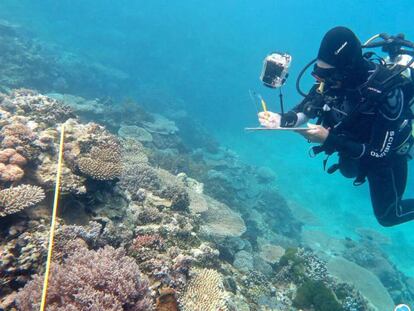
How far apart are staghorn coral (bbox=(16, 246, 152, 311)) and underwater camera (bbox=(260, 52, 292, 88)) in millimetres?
3110

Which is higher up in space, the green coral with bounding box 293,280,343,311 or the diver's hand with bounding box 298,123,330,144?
the diver's hand with bounding box 298,123,330,144

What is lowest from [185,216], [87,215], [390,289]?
Answer: [390,289]

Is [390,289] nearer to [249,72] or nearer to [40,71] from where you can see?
[40,71]

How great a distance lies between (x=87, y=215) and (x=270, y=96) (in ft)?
189

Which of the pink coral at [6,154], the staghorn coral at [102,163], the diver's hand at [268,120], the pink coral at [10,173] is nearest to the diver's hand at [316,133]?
the diver's hand at [268,120]

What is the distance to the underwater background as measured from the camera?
20.5 m

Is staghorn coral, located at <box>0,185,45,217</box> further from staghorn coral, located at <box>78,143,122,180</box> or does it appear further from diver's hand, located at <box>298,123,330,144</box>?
diver's hand, located at <box>298,123,330,144</box>

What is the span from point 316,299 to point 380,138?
3.56 m

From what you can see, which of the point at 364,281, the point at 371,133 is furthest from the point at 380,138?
the point at 364,281

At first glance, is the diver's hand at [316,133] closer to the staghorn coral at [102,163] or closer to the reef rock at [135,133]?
the staghorn coral at [102,163]

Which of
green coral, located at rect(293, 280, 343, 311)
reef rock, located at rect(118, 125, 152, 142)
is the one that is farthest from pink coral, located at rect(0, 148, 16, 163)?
reef rock, located at rect(118, 125, 152, 142)

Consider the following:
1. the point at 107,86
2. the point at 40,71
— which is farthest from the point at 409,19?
the point at 40,71

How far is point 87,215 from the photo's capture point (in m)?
4.14

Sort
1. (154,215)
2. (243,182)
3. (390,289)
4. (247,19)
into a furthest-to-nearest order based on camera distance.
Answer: (247,19), (243,182), (390,289), (154,215)
